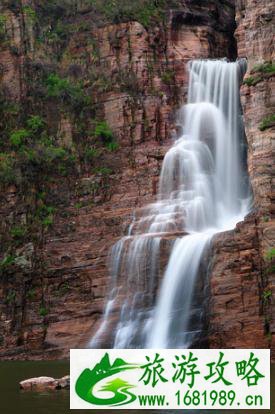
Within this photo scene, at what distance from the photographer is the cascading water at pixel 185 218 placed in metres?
28.9

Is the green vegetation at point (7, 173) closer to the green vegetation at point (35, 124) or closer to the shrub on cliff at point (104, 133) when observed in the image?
the green vegetation at point (35, 124)

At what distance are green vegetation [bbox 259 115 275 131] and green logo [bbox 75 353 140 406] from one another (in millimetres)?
23979

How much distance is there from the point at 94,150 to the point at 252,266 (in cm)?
1448

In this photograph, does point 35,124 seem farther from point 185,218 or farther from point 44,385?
point 44,385

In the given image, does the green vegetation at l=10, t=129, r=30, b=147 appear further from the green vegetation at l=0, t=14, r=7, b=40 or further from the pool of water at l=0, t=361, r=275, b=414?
the pool of water at l=0, t=361, r=275, b=414

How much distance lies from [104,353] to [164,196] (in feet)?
88.3

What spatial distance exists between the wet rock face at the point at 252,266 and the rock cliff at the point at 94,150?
0.05m

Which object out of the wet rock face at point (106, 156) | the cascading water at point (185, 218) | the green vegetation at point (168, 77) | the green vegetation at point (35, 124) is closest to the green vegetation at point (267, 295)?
the cascading water at point (185, 218)

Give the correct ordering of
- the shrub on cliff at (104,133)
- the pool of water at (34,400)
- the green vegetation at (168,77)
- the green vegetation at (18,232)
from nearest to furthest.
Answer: the pool of water at (34,400), the green vegetation at (18,232), the shrub on cliff at (104,133), the green vegetation at (168,77)

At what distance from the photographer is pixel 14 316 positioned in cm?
3378

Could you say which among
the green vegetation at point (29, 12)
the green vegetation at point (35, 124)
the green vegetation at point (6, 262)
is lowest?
the green vegetation at point (6, 262)

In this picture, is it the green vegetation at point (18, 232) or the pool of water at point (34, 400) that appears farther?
the green vegetation at point (18, 232)

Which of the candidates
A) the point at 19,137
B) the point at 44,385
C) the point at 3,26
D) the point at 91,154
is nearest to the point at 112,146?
the point at 91,154

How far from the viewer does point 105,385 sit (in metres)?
9.52
